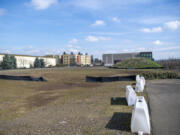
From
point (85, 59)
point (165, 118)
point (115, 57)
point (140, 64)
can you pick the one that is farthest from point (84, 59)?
point (165, 118)

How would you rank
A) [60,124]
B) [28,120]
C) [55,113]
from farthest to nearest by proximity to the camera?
A: [55,113] → [28,120] → [60,124]

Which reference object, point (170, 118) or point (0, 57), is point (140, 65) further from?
point (0, 57)

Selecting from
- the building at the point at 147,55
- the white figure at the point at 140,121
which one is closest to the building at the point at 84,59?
the building at the point at 147,55

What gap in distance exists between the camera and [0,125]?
695 cm

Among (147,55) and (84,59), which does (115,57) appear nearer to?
(147,55)

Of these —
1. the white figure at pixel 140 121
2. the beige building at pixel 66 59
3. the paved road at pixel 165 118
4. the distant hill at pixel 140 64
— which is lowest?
the paved road at pixel 165 118

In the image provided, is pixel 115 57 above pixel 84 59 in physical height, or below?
below

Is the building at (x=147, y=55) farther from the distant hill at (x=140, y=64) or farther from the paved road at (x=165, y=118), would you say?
the paved road at (x=165, y=118)

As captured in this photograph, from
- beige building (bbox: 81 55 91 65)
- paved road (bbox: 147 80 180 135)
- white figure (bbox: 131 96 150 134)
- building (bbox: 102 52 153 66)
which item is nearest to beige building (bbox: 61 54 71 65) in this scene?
beige building (bbox: 81 55 91 65)

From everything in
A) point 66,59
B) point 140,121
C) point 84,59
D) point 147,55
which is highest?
point 147,55

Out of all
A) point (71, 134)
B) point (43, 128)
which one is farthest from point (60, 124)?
point (71, 134)

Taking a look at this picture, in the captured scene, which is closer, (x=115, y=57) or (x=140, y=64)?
(x=140, y=64)

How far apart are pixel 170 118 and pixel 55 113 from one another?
546 centimetres

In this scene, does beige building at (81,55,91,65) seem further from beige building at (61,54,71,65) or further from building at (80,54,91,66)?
beige building at (61,54,71,65)
